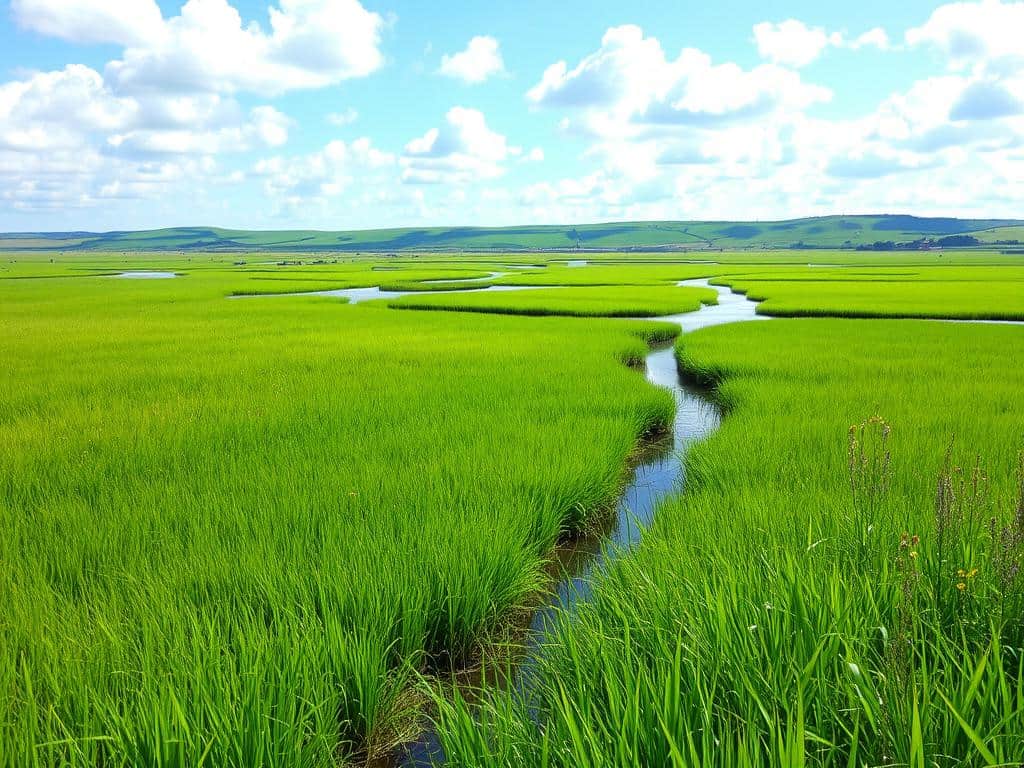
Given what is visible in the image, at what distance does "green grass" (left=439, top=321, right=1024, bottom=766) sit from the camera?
2.32 m

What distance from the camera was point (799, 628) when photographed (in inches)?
122

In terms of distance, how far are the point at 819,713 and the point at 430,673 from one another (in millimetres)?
2421

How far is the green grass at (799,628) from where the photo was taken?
7.63 feet

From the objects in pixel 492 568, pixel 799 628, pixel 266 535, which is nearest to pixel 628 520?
pixel 492 568

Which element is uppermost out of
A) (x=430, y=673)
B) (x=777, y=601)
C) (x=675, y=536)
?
(x=777, y=601)

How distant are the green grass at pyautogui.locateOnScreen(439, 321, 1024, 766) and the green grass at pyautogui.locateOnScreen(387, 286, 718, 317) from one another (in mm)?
17126

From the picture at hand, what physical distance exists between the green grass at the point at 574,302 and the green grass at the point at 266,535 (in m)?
12.7

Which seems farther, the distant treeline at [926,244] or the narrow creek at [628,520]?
the distant treeline at [926,244]

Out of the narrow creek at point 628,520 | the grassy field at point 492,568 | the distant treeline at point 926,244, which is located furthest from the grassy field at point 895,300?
the distant treeline at point 926,244

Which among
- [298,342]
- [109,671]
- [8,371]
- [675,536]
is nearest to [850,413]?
[675,536]

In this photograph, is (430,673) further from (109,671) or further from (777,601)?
(777,601)

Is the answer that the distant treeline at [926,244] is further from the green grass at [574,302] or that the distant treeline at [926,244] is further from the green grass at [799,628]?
the green grass at [799,628]

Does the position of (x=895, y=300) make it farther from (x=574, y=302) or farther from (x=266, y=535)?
(x=266, y=535)

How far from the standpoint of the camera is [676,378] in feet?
45.1
